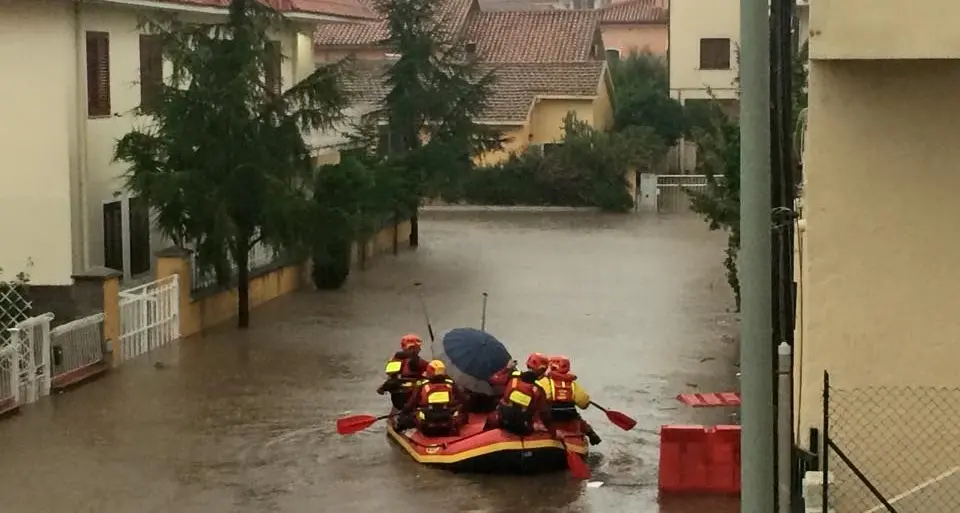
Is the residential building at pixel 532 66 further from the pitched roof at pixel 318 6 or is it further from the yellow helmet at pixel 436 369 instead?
the yellow helmet at pixel 436 369

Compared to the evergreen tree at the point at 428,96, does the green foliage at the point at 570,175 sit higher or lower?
lower

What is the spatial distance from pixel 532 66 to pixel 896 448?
147 ft

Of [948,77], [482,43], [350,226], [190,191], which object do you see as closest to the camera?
[948,77]

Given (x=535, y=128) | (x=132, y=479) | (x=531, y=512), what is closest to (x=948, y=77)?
(x=531, y=512)

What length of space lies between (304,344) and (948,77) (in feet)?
48.3

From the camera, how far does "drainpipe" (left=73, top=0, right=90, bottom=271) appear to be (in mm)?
24812

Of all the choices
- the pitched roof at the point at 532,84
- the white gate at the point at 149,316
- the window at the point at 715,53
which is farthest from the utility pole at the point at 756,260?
the window at the point at 715,53

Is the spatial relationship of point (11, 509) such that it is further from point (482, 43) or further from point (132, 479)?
point (482, 43)

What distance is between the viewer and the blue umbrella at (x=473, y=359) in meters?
16.6

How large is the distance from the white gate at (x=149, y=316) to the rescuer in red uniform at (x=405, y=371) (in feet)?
21.0

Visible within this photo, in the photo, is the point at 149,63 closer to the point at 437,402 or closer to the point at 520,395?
the point at 437,402

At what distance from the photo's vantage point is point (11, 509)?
46.9ft

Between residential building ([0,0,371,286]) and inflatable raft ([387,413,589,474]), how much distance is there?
9.82 m

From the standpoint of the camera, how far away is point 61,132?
24.6m
